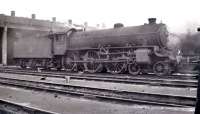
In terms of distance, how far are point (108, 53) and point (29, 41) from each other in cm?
939

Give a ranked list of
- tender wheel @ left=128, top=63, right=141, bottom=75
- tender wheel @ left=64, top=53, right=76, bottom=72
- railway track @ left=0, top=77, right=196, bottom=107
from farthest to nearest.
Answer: tender wheel @ left=64, top=53, right=76, bottom=72 → tender wheel @ left=128, top=63, right=141, bottom=75 → railway track @ left=0, top=77, right=196, bottom=107

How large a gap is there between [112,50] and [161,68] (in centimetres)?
342

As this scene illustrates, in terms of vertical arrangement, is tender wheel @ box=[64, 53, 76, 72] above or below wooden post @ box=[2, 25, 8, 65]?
below

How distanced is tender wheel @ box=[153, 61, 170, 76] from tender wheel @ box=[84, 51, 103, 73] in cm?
352

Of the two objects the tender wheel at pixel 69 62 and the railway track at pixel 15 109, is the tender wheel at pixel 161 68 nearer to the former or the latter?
the tender wheel at pixel 69 62

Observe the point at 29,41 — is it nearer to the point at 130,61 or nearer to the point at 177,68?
the point at 130,61

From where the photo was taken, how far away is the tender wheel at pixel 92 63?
15281mm

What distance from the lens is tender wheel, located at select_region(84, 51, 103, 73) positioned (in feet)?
50.1

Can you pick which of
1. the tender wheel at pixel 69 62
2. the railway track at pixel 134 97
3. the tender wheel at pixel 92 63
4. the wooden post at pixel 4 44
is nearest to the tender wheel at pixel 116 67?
the tender wheel at pixel 92 63

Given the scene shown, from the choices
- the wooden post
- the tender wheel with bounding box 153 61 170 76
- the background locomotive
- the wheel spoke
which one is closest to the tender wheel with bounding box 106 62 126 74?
the background locomotive

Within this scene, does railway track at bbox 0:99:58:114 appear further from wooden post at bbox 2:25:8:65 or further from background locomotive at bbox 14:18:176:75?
wooden post at bbox 2:25:8:65

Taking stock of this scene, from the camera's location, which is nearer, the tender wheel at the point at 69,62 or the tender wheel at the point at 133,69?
the tender wheel at the point at 133,69

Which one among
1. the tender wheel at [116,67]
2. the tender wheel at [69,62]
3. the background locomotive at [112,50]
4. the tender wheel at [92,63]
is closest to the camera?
the background locomotive at [112,50]

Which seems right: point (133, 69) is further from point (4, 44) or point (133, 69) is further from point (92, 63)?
point (4, 44)
